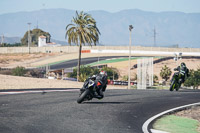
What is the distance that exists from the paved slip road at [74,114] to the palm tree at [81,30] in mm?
42175

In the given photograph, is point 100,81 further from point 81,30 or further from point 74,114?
point 81,30

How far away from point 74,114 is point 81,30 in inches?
1880

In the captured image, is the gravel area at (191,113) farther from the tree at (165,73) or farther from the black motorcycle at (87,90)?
the tree at (165,73)

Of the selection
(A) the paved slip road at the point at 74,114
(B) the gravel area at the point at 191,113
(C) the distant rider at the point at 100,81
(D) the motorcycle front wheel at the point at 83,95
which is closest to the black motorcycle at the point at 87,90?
(D) the motorcycle front wheel at the point at 83,95

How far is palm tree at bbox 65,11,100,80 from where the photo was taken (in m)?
59.6

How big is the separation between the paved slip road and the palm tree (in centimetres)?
4217

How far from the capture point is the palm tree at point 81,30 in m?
59.6

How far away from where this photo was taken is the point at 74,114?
12.6 meters

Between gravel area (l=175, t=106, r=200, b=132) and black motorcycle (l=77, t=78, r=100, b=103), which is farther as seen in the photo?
black motorcycle (l=77, t=78, r=100, b=103)

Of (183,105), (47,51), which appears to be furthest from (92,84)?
(47,51)

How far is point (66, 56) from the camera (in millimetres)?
108188

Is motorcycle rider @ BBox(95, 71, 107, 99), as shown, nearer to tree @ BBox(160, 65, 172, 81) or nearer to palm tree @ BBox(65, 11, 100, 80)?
palm tree @ BBox(65, 11, 100, 80)

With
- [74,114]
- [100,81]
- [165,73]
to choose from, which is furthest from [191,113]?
[165,73]

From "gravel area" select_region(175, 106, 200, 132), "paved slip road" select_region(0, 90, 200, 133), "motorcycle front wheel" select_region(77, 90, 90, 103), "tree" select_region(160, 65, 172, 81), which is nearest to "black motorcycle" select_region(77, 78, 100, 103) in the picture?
"motorcycle front wheel" select_region(77, 90, 90, 103)
